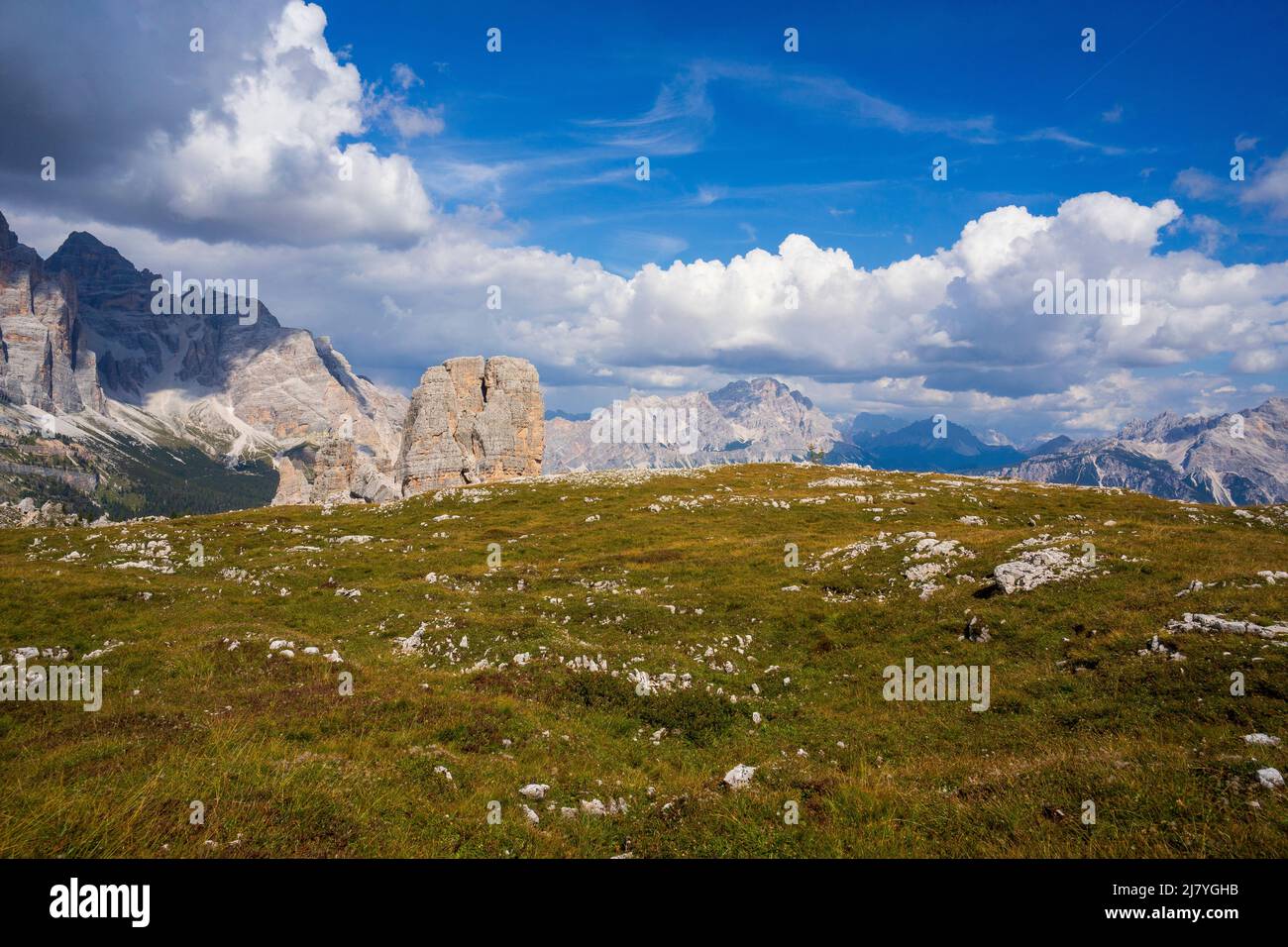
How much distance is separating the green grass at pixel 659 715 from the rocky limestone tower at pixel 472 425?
75.4 m

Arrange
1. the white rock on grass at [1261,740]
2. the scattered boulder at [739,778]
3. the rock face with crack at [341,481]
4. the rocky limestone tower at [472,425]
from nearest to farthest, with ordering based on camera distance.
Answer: the white rock on grass at [1261,740], the scattered boulder at [739,778], the rock face with crack at [341,481], the rocky limestone tower at [472,425]

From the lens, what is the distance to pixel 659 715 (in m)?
19.0

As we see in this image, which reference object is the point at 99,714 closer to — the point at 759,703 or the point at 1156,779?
the point at 759,703

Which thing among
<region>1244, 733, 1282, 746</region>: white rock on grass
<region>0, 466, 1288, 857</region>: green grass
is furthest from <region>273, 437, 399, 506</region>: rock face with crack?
<region>1244, 733, 1282, 746</region>: white rock on grass

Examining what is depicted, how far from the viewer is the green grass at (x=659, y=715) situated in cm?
929

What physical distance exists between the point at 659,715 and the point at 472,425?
109m

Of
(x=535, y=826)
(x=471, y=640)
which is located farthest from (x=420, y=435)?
(x=535, y=826)

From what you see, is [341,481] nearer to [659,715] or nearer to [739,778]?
[659,715]

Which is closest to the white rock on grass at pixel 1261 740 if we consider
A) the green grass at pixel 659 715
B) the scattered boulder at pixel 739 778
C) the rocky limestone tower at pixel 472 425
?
the green grass at pixel 659 715

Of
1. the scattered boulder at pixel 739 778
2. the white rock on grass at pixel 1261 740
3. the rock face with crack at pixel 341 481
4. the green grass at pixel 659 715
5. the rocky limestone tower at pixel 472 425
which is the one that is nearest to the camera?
the green grass at pixel 659 715

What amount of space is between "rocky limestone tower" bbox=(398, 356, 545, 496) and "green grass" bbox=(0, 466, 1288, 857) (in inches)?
2970

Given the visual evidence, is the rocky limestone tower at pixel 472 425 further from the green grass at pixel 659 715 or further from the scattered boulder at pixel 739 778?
the scattered boulder at pixel 739 778

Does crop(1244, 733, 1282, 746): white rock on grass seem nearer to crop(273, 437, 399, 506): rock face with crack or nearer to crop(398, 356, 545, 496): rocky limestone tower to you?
crop(398, 356, 545, 496): rocky limestone tower

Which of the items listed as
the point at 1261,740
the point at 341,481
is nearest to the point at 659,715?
the point at 1261,740
